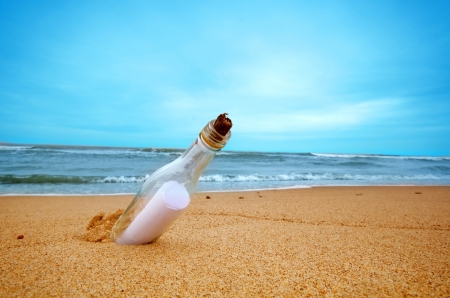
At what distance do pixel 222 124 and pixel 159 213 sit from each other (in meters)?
0.52

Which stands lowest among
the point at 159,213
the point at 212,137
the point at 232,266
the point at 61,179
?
the point at 61,179

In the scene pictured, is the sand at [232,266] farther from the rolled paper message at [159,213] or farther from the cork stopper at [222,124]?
the cork stopper at [222,124]

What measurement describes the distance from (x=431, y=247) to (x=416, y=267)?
599 mm

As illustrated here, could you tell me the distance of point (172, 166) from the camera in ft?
4.81

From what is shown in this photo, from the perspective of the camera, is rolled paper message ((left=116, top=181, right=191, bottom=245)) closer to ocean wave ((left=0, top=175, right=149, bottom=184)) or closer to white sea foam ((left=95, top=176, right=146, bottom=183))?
ocean wave ((left=0, top=175, right=149, bottom=184))

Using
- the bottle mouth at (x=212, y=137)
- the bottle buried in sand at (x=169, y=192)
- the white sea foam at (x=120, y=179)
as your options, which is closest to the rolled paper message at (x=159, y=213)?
the bottle buried in sand at (x=169, y=192)

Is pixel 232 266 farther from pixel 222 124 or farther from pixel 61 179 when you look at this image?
pixel 61 179

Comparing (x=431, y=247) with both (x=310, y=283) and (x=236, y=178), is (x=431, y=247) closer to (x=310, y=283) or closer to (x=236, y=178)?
(x=310, y=283)

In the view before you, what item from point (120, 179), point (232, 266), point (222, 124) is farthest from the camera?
point (120, 179)

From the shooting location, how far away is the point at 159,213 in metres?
1.34

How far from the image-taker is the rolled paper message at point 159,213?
133 centimetres

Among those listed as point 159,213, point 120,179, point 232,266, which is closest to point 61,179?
point 120,179

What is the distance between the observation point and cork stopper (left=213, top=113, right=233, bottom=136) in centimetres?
123

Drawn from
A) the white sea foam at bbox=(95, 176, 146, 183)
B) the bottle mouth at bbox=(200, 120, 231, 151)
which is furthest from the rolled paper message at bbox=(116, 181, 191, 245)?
Answer: the white sea foam at bbox=(95, 176, 146, 183)
